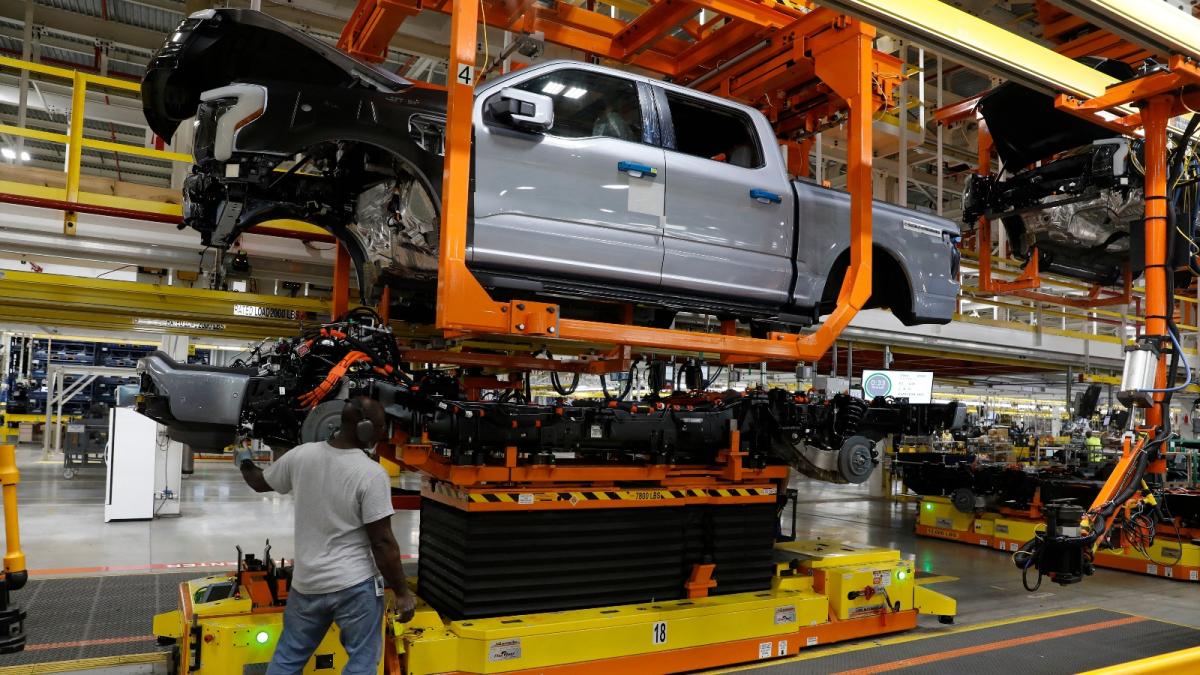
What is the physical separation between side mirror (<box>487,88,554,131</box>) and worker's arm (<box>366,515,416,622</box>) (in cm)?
182

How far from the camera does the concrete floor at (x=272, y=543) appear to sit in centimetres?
651

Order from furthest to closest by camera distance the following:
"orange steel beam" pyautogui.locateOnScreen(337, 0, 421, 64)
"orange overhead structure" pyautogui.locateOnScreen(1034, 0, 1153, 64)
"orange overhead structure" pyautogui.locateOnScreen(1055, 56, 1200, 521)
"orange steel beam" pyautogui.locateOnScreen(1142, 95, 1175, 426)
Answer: "orange overhead structure" pyautogui.locateOnScreen(1034, 0, 1153, 64) → "orange steel beam" pyautogui.locateOnScreen(1142, 95, 1175, 426) → "orange steel beam" pyautogui.locateOnScreen(337, 0, 421, 64) → "orange overhead structure" pyautogui.locateOnScreen(1055, 56, 1200, 521)

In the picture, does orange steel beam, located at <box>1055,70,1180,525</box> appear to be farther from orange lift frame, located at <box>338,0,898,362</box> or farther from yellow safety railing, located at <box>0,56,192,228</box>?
yellow safety railing, located at <box>0,56,192,228</box>

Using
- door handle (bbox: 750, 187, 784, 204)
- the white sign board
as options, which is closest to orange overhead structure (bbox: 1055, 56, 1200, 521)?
door handle (bbox: 750, 187, 784, 204)

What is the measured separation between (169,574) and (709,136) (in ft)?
17.6

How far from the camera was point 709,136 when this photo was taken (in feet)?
16.8

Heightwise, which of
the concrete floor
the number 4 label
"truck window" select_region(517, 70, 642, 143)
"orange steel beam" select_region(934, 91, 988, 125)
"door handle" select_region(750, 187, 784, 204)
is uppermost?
"orange steel beam" select_region(934, 91, 988, 125)

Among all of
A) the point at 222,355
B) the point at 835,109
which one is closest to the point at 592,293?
the point at 835,109

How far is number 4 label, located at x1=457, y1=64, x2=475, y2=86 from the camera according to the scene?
3.42m

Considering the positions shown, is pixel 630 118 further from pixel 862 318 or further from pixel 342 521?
pixel 862 318

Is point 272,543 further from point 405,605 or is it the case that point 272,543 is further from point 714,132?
point 714,132

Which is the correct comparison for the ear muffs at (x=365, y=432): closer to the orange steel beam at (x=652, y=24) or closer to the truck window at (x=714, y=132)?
the truck window at (x=714, y=132)

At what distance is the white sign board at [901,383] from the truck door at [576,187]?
7744 mm

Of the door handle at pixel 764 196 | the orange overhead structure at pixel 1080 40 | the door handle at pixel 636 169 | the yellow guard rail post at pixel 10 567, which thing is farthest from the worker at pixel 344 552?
the orange overhead structure at pixel 1080 40
